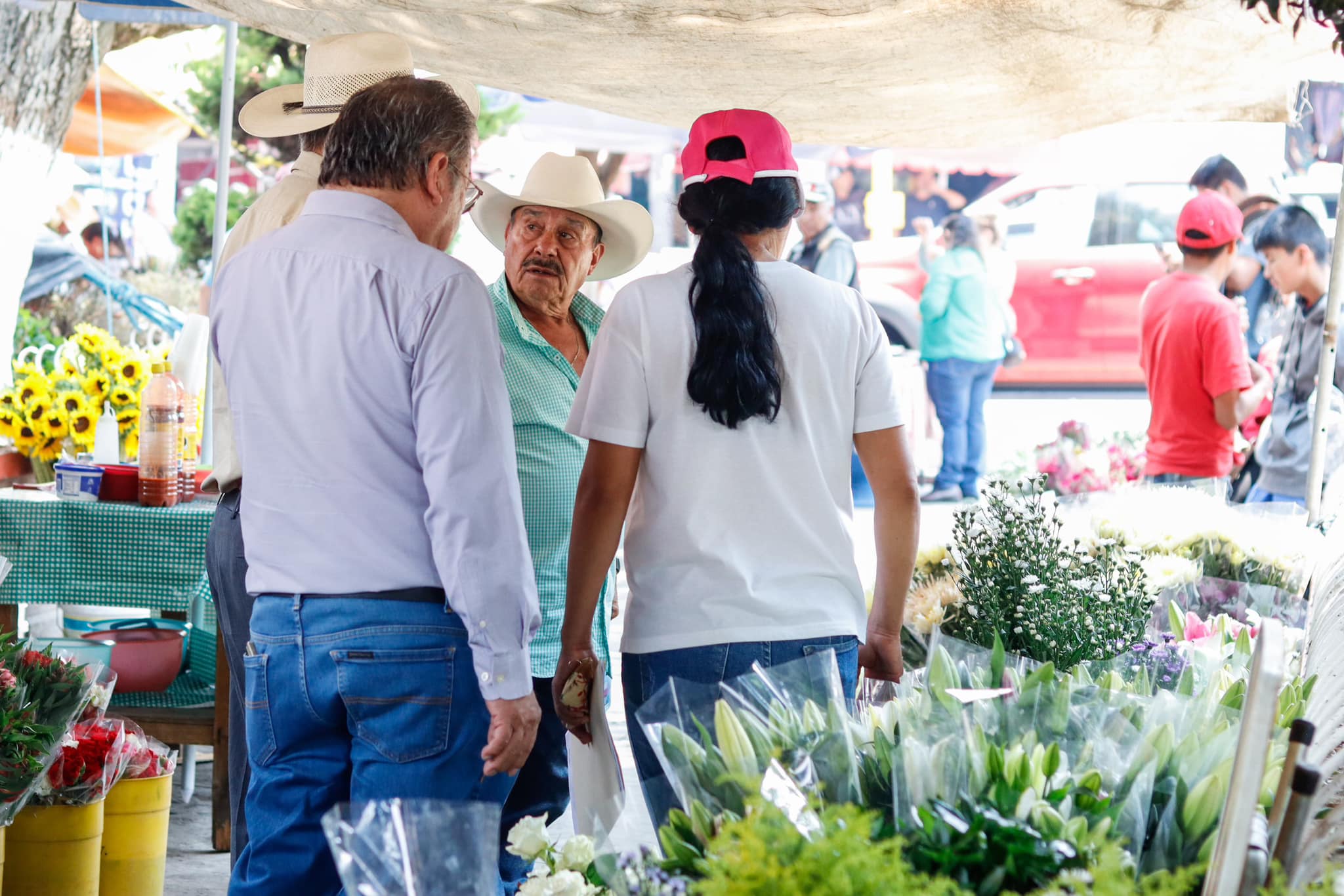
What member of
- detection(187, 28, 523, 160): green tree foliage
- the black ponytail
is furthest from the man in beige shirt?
detection(187, 28, 523, 160): green tree foliage

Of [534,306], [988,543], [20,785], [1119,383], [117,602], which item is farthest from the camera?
[1119,383]

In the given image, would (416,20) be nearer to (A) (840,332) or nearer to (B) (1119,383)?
(A) (840,332)

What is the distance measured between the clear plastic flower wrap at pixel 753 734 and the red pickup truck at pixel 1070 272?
8681 mm

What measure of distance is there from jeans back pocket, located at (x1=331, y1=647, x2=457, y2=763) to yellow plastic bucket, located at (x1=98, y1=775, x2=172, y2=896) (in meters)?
1.31

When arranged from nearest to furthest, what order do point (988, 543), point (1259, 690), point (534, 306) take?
point (1259, 690) < point (988, 543) < point (534, 306)

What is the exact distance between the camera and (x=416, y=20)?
2.93 metres

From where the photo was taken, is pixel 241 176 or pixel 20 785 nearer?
pixel 20 785

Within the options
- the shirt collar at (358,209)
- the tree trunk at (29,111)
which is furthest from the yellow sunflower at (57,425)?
the shirt collar at (358,209)

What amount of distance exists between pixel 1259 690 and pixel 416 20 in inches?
96.7

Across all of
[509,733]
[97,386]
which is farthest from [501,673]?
[97,386]

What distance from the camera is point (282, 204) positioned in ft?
7.98

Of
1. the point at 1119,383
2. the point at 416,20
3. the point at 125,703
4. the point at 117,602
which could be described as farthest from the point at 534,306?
the point at 1119,383

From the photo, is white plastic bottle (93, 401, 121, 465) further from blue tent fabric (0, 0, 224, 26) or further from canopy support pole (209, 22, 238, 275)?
blue tent fabric (0, 0, 224, 26)

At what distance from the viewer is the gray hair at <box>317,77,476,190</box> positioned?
6.30ft
